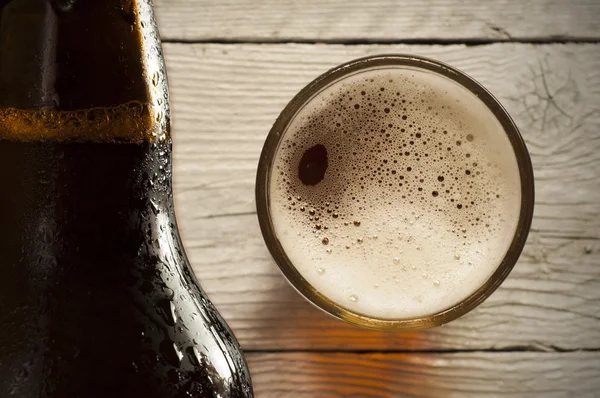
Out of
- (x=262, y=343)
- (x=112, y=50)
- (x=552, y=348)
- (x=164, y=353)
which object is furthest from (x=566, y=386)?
(x=112, y=50)

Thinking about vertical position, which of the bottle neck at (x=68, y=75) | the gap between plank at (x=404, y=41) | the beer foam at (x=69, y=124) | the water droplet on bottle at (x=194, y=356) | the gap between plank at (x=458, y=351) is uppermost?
the gap between plank at (x=404, y=41)

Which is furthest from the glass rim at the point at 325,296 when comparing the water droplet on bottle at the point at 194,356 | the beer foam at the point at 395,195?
the water droplet on bottle at the point at 194,356

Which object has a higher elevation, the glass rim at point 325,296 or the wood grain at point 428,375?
the glass rim at point 325,296

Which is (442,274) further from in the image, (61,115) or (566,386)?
(61,115)

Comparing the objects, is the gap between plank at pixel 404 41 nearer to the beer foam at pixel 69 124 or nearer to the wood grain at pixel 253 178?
the wood grain at pixel 253 178

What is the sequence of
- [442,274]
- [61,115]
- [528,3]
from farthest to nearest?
1. [528,3]
2. [442,274]
3. [61,115]

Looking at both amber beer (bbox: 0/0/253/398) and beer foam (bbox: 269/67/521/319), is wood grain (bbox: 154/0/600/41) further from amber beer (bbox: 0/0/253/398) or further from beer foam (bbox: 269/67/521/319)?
amber beer (bbox: 0/0/253/398)

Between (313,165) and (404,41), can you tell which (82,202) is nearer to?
(313,165)

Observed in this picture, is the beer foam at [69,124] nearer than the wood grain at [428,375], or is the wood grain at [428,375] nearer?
the beer foam at [69,124]
